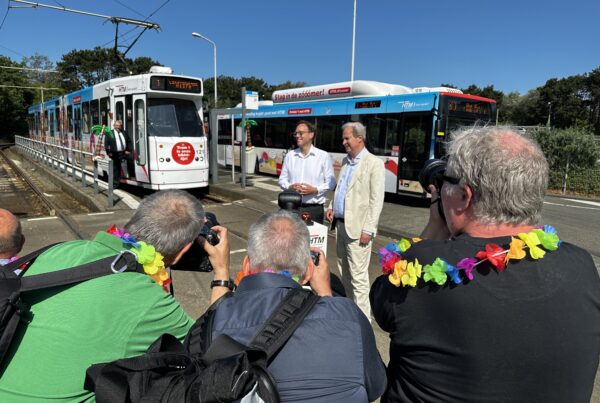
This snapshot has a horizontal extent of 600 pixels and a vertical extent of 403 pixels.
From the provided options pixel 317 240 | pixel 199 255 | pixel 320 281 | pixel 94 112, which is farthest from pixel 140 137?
pixel 320 281

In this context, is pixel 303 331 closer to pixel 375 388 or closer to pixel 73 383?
pixel 375 388

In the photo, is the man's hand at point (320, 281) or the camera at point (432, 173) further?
the man's hand at point (320, 281)

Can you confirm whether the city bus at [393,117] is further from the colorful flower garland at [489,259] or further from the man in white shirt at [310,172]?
the colorful flower garland at [489,259]

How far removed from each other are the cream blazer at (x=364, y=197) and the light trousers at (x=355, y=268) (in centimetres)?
13

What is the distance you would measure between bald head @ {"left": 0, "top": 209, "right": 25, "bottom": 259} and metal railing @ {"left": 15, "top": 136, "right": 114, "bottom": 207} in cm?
711

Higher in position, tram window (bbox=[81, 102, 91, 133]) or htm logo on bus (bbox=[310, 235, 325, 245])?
tram window (bbox=[81, 102, 91, 133])

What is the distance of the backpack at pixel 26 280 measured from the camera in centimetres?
132

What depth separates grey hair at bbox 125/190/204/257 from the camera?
1.96 metres

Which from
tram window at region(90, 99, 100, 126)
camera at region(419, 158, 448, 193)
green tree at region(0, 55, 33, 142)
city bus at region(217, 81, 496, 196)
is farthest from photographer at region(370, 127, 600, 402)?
green tree at region(0, 55, 33, 142)

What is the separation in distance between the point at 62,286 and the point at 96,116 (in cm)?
1271

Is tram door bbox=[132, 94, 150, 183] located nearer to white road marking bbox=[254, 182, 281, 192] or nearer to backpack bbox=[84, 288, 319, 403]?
white road marking bbox=[254, 182, 281, 192]

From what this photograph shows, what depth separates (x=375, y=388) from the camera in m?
1.33

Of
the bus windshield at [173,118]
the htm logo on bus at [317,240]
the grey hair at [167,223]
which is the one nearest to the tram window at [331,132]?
the bus windshield at [173,118]

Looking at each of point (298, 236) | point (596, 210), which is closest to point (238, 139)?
point (596, 210)
